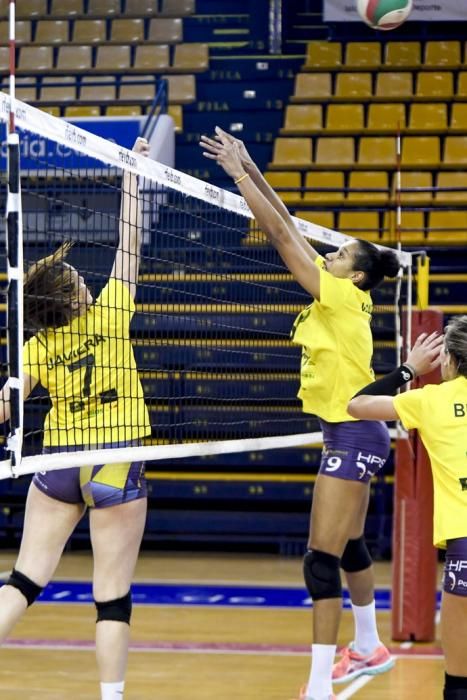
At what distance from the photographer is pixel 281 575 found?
8977 millimetres

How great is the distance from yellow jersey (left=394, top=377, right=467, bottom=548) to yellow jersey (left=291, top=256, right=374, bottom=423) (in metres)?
1.30

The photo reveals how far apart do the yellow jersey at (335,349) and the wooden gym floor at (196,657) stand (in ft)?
4.43

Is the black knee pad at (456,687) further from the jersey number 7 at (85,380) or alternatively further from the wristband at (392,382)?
the jersey number 7 at (85,380)

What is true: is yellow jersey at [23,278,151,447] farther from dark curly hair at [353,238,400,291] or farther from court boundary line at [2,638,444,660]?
court boundary line at [2,638,444,660]

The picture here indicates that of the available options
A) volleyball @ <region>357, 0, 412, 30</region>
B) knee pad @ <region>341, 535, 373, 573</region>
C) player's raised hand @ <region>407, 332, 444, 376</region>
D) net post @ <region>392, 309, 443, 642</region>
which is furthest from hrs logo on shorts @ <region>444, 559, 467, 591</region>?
volleyball @ <region>357, 0, 412, 30</region>

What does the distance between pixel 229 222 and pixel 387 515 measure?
10.5ft

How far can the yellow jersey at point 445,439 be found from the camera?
149 inches

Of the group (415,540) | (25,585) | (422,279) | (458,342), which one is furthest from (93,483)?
(422,279)

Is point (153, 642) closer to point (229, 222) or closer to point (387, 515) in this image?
point (387, 515)

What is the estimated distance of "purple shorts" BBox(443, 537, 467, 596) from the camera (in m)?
3.68

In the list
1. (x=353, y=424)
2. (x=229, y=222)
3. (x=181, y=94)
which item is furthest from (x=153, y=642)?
(x=181, y=94)

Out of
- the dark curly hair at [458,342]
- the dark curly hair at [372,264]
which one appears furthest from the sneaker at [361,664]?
the dark curly hair at [458,342]

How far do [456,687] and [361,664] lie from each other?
7.62 ft

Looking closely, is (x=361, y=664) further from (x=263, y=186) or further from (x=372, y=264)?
(x=263, y=186)
